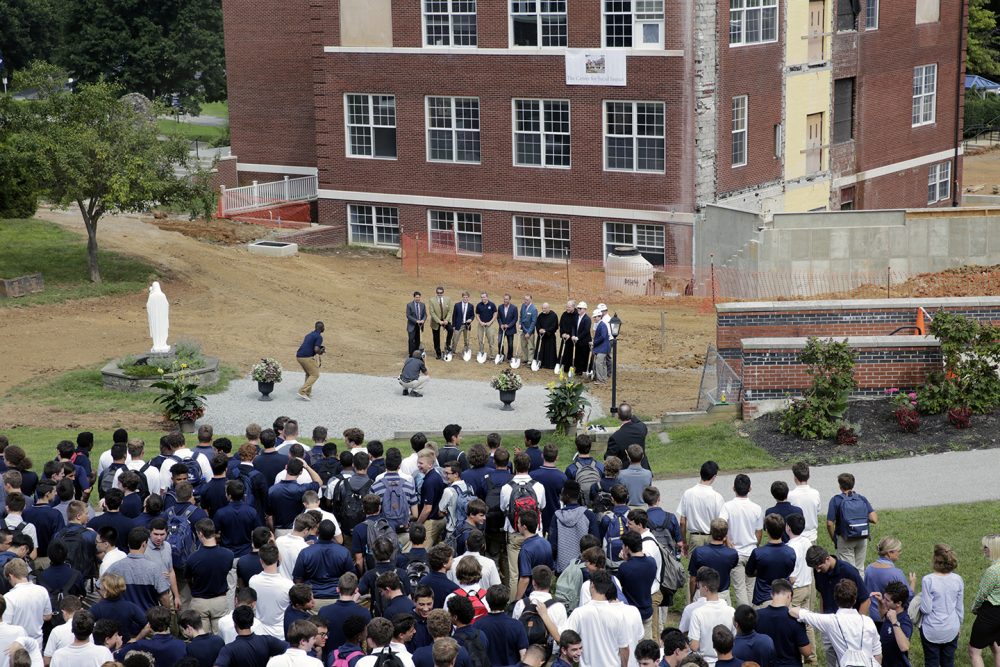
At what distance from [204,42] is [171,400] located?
183ft

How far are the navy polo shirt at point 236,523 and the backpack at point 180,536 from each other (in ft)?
0.95

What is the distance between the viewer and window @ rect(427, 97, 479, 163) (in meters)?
42.8

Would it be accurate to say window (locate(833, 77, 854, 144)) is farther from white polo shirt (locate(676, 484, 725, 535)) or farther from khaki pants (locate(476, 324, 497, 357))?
white polo shirt (locate(676, 484, 725, 535))

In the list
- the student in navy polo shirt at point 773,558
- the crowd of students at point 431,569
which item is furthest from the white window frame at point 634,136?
the student in navy polo shirt at point 773,558

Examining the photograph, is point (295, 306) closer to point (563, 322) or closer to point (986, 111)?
point (563, 322)

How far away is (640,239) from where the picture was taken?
1592 inches

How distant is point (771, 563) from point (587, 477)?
278 cm

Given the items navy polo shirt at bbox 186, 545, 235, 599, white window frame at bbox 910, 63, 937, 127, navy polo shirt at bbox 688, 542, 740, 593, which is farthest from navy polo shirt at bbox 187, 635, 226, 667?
white window frame at bbox 910, 63, 937, 127

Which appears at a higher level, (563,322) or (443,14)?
(443,14)

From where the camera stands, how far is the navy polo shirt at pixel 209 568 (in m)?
12.4

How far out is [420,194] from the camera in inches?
1750

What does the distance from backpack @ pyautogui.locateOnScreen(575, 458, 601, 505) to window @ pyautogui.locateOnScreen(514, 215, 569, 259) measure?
90.8ft

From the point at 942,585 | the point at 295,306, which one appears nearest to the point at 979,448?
the point at 942,585

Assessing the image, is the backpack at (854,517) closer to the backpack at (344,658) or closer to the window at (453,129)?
the backpack at (344,658)
